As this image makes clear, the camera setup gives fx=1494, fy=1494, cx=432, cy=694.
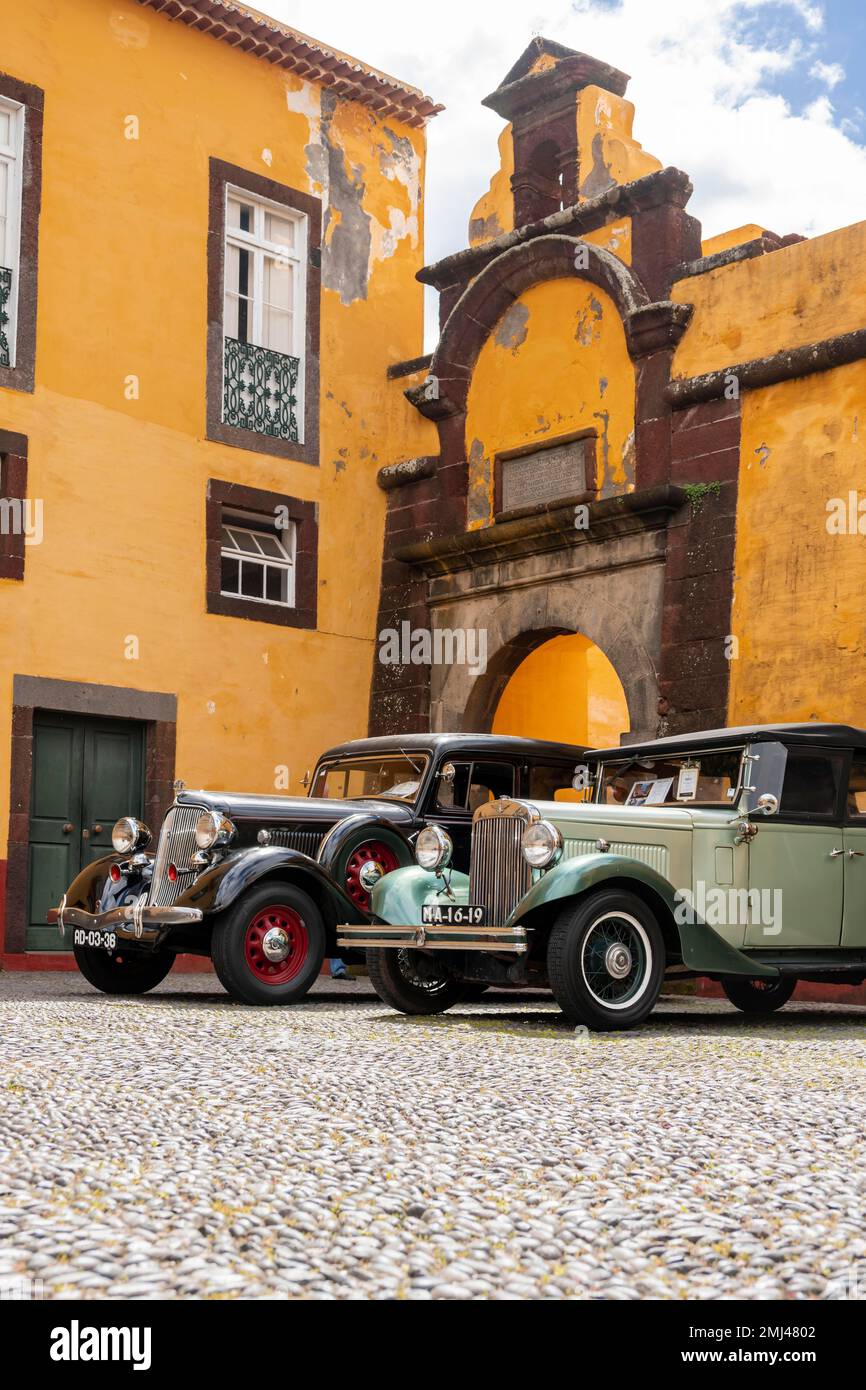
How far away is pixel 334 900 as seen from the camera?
8.62m

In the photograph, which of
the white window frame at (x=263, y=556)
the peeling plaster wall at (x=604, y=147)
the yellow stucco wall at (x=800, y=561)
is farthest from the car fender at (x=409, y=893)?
the peeling plaster wall at (x=604, y=147)

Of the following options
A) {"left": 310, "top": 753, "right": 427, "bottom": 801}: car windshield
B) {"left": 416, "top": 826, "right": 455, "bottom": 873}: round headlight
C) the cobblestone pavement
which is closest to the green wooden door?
{"left": 310, "top": 753, "right": 427, "bottom": 801}: car windshield

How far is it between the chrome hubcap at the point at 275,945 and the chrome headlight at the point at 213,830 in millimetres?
682

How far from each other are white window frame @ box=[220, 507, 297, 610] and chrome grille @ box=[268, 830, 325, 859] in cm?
510

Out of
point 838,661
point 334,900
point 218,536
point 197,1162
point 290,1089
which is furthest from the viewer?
point 218,536

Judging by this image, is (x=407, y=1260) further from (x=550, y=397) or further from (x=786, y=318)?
(x=550, y=397)

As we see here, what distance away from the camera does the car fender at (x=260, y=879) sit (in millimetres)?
8258

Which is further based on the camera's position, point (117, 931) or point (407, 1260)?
point (117, 931)

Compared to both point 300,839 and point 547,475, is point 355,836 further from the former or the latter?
point 547,475

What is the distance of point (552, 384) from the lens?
14.0m

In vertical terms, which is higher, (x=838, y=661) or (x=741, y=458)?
(x=741, y=458)
